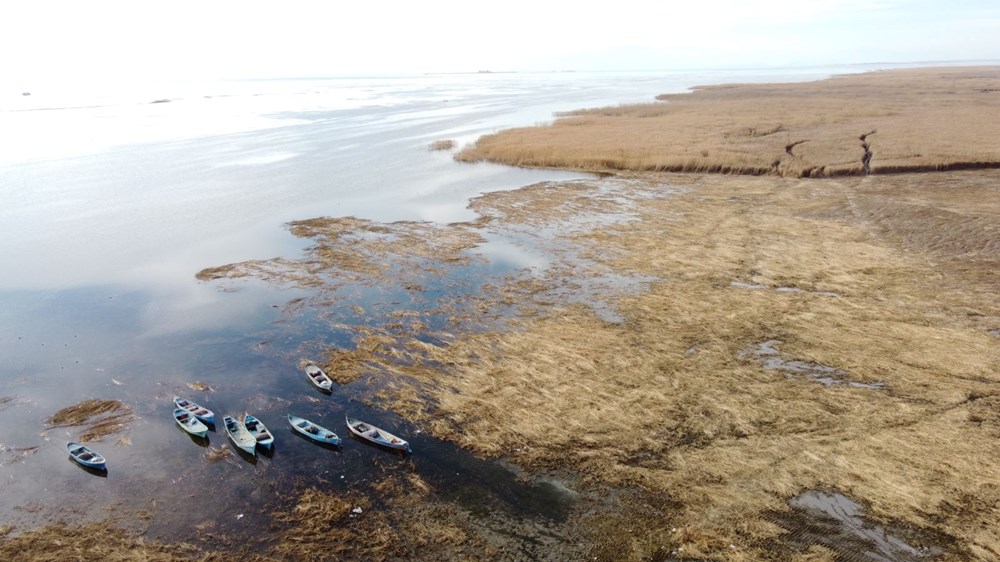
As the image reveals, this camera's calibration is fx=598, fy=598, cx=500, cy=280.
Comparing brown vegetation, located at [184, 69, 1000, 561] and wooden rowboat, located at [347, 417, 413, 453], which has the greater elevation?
brown vegetation, located at [184, 69, 1000, 561]

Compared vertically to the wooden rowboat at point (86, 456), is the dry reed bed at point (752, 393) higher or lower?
higher

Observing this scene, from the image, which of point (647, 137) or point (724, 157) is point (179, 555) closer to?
point (724, 157)

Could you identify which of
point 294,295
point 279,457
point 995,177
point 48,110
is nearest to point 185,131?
point 48,110

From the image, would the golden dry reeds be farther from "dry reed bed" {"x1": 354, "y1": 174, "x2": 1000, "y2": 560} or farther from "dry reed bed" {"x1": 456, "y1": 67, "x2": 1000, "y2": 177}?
"dry reed bed" {"x1": 456, "y1": 67, "x2": 1000, "y2": 177}

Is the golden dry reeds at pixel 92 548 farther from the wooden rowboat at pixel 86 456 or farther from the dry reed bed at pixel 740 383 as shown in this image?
the dry reed bed at pixel 740 383

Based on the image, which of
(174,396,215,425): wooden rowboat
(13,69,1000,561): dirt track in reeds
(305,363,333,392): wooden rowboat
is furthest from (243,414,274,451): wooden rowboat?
(13,69,1000,561): dirt track in reeds

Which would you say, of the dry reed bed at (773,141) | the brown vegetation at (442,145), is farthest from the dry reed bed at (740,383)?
the brown vegetation at (442,145)
